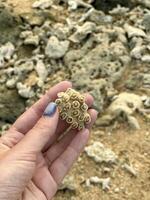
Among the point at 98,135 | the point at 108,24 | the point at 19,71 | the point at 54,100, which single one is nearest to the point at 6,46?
the point at 19,71

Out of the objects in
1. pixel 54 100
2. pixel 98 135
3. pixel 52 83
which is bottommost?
pixel 98 135

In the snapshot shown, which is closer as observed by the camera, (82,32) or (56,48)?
(56,48)

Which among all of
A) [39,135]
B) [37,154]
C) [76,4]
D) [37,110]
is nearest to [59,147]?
[37,110]

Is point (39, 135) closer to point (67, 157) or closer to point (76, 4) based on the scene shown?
point (67, 157)

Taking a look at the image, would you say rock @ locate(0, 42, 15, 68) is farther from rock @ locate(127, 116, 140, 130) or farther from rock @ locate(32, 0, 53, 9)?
rock @ locate(127, 116, 140, 130)

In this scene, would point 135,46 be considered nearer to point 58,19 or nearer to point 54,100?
point 58,19

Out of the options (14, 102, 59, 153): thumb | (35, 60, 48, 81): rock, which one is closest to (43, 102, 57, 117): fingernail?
(14, 102, 59, 153): thumb

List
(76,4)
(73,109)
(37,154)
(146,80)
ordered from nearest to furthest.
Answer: (37,154) → (73,109) → (146,80) → (76,4)

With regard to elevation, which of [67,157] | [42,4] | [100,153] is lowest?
[100,153]
